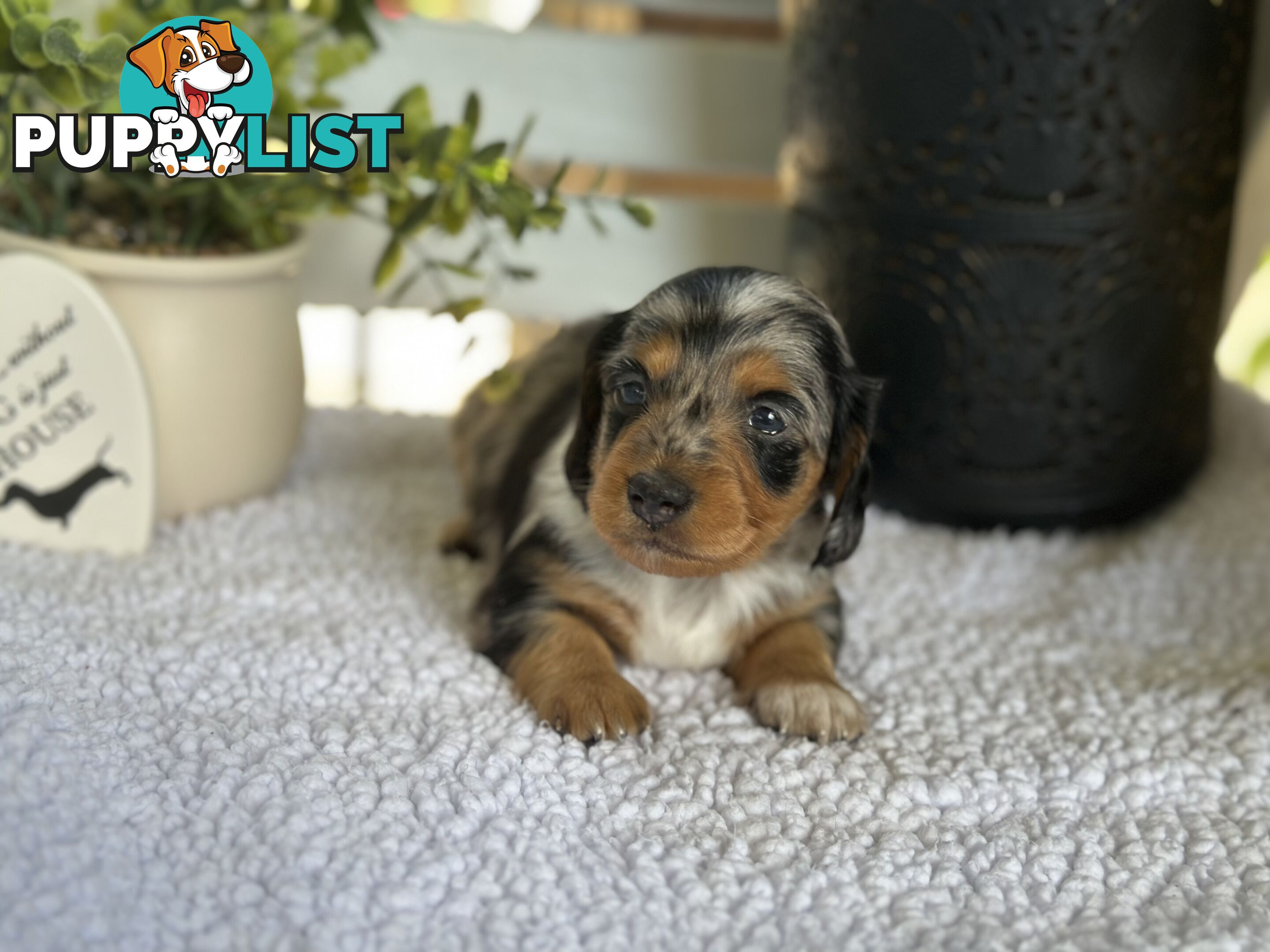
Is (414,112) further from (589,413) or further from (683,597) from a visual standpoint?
(683,597)

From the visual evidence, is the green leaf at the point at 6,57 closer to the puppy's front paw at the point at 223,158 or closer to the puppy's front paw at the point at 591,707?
the puppy's front paw at the point at 223,158

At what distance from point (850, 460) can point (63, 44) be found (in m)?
1.64

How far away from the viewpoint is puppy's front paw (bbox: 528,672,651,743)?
2.20m

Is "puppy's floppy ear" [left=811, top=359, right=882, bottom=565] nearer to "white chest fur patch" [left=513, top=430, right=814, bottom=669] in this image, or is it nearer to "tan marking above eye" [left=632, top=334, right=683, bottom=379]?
"white chest fur patch" [left=513, top=430, right=814, bottom=669]

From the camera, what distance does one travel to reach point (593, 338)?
2.46 metres

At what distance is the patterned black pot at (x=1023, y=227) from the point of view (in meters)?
3.02

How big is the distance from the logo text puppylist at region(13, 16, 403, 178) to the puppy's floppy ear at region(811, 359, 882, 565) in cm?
123

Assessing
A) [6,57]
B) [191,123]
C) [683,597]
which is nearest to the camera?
[6,57]

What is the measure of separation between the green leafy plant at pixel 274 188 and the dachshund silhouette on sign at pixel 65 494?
1.73 feet

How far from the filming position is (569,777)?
2.08m

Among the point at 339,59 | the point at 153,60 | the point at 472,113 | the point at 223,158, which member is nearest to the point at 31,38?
the point at 153,60

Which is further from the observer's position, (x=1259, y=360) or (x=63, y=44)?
(x=1259, y=360)

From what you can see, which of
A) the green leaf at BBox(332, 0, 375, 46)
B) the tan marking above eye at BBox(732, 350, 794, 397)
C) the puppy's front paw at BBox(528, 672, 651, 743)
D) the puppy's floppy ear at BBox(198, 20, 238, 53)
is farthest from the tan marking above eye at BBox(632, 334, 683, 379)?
the green leaf at BBox(332, 0, 375, 46)

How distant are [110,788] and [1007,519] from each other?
242 cm
